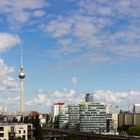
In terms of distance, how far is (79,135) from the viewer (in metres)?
158

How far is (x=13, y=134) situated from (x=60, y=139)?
6268 centimetres

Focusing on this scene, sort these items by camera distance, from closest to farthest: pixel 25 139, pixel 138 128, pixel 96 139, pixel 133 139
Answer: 1. pixel 25 139
2. pixel 133 139
3. pixel 96 139
4. pixel 138 128

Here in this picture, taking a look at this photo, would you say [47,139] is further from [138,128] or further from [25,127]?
[25,127]

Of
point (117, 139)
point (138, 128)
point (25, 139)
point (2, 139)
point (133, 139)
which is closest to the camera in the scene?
point (2, 139)

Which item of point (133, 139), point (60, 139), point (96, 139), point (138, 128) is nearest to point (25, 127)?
point (133, 139)

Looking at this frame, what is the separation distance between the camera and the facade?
9807cm

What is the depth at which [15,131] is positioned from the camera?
10362cm

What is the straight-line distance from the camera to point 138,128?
17662 centimetres

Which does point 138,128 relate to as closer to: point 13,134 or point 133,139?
point 133,139

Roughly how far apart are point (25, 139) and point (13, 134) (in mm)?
5164

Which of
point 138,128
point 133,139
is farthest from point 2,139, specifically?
point 138,128

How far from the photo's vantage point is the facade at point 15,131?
98.1 meters

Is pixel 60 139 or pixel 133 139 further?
pixel 60 139

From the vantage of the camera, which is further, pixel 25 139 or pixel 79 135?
pixel 79 135
